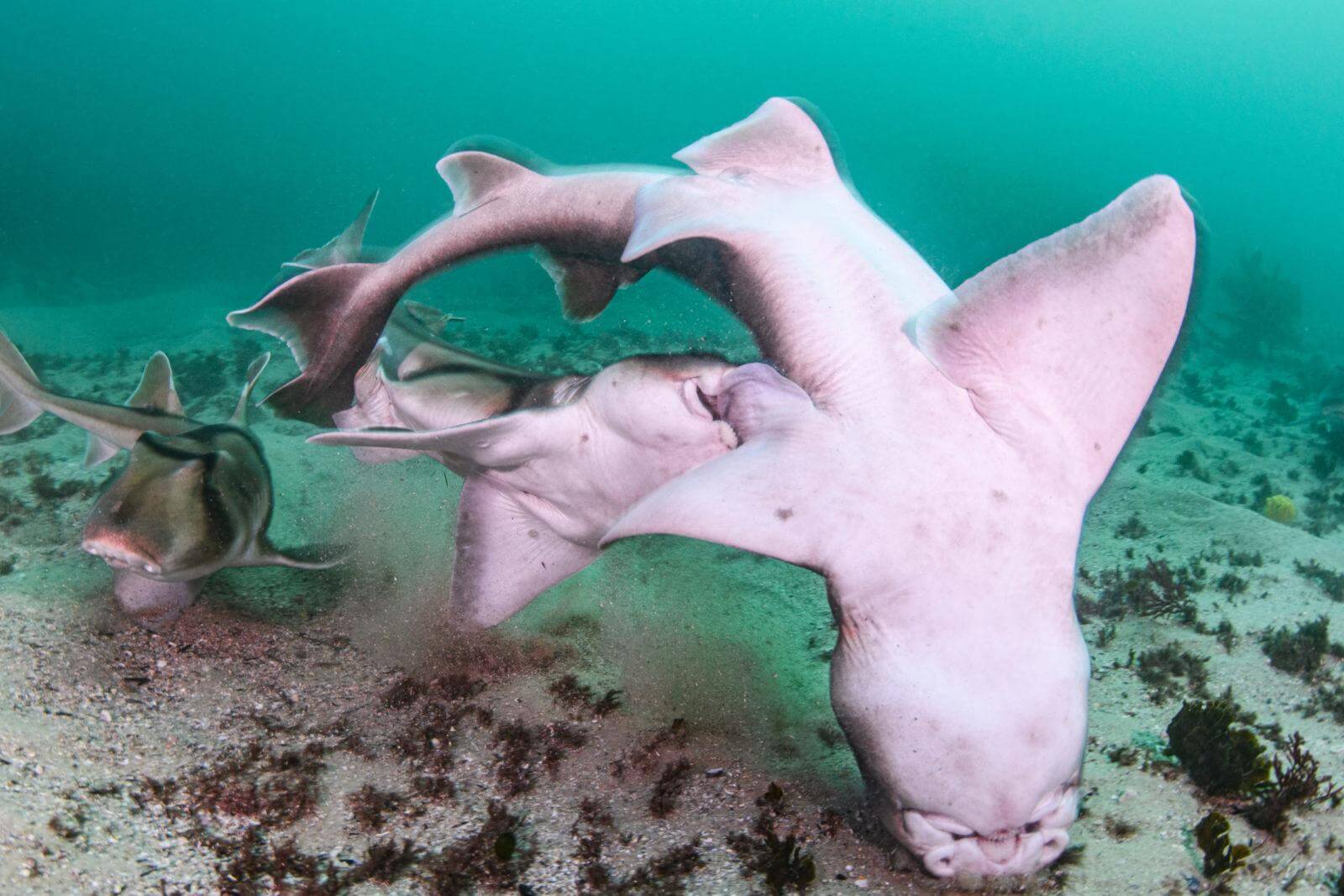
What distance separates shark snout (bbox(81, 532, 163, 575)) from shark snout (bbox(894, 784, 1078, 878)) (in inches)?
152

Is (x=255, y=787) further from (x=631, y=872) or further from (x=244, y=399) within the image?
(x=244, y=399)

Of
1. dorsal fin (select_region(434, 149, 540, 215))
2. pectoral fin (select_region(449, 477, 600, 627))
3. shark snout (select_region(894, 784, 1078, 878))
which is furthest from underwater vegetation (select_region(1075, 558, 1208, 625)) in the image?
dorsal fin (select_region(434, 149, 540, 215))

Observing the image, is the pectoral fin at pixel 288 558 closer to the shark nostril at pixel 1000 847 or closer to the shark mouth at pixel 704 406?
the shark mouth at pixel 704 406

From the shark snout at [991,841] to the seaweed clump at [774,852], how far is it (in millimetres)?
845

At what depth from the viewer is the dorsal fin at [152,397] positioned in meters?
5.41

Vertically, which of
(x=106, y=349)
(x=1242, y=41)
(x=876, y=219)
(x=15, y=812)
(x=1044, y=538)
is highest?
(x=1242, y=41)

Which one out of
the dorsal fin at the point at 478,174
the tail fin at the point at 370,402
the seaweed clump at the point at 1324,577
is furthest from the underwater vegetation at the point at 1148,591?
the tail fin at the point at 370,402

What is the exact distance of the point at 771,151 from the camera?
328cm

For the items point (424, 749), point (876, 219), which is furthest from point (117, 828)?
point (876, 219)

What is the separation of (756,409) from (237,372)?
15.3m

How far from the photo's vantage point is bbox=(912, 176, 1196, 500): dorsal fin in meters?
2.25

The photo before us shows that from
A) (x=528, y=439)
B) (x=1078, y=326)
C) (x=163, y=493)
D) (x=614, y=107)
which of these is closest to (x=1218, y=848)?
(x=1078, y=326)

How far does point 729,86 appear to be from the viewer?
12800 centimetres

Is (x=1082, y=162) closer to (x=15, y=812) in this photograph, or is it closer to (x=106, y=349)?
(x=106, y=349)
